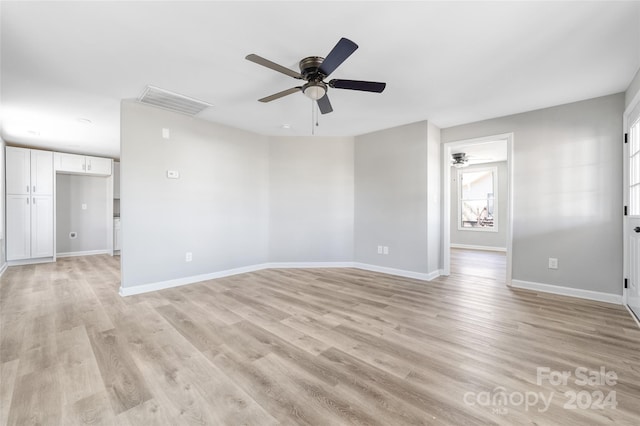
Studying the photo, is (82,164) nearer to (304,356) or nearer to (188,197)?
(188,197)

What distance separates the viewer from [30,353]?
1.97 metres

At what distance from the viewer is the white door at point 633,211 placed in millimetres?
2658

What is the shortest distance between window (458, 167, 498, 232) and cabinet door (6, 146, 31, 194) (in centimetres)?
1055

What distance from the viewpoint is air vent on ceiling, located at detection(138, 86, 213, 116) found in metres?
3.07

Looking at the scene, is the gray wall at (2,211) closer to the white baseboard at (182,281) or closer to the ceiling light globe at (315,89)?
the white baseboard at (182,281)

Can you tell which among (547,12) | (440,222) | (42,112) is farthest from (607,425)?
(42,112)

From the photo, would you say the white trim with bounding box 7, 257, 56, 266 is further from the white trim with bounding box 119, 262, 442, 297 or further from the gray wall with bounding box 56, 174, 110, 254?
the white trim with bounding box 119, 262, 442, 297

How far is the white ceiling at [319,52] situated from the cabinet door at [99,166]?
2.78m

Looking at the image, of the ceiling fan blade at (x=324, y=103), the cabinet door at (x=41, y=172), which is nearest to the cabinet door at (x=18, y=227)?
the cabinet door at (x=41, y=172)

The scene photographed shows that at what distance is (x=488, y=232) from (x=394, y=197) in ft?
15.3

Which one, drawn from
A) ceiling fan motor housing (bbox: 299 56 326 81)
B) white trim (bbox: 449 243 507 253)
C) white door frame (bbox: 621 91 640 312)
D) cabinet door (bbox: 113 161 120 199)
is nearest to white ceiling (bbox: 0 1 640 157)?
ceiling fan motor housing (bbox: 299 56 326 81)

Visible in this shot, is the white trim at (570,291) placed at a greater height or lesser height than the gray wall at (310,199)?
lesser

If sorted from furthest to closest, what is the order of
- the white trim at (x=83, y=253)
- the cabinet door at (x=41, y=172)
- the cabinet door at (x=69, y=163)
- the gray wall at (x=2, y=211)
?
the white trim at (x=83, y=253) → the cabinet door at (x=69, y=163) → the cabinet door at (x=41, y=172) → the gray wall at (x=2, y=211)

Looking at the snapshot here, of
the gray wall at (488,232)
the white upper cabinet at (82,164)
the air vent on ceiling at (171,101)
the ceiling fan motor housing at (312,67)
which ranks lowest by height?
the gray wall at (488,232)
